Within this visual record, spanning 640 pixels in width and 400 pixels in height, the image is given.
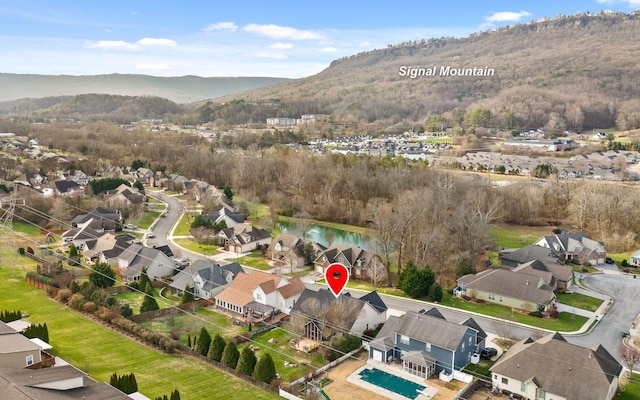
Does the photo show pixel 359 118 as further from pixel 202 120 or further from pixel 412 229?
pixel 412 229

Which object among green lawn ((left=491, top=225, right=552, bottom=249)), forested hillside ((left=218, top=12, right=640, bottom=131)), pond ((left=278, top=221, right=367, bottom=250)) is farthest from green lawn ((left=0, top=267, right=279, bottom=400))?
forested hillside ((left=218, top=12, right=640, bottom=131))

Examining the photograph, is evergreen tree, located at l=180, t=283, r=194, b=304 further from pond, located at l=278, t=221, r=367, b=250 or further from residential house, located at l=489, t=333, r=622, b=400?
residential house, located at l=489, t=333, r=622, b=400

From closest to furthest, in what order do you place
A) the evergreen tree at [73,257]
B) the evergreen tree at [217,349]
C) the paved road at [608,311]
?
the evergreen tree at [217,349] < the paved road at [608,311] < the evergreen tree at [73,257]

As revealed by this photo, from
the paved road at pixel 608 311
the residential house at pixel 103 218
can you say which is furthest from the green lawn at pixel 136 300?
the residential house at pixel 103 218

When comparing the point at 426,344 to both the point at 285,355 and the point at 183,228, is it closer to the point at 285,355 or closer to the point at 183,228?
the point at 285,355

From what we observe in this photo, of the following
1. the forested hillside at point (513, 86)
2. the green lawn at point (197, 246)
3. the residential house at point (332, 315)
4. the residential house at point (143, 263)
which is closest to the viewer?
the residential house at point (332, 315)

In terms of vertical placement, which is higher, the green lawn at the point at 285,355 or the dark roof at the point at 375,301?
the dark roof at the point at 375,301

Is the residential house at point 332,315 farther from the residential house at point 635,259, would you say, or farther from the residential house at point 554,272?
the residential house at point 635,259

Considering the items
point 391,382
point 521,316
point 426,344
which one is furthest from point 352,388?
point 521,316

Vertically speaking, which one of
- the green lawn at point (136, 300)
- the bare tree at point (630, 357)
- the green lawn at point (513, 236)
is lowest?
the green lawn at point (136, 300)
